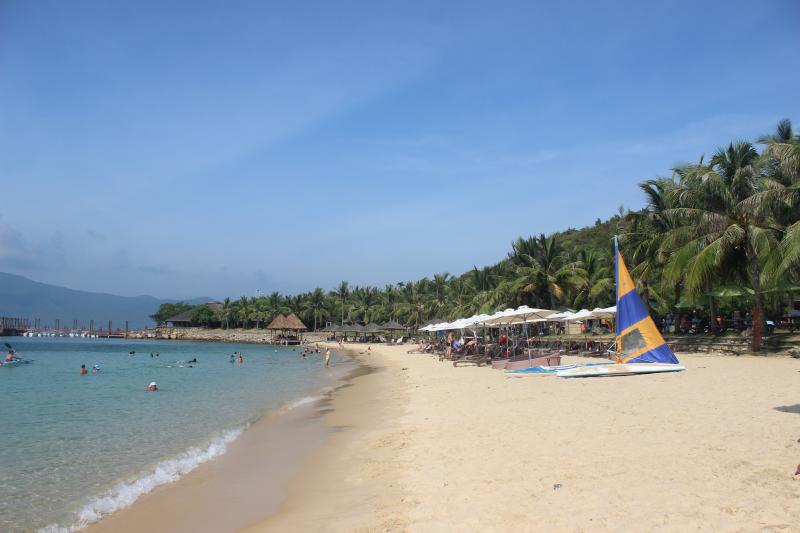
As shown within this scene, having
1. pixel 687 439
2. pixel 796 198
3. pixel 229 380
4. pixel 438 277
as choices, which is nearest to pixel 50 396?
pixel 229 380

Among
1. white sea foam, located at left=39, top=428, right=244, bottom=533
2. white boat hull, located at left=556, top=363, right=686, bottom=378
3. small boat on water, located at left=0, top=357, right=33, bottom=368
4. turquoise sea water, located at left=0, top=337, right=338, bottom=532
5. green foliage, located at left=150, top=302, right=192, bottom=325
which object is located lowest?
small boat on water, located at left=0, top=357, right=33, bottom=368

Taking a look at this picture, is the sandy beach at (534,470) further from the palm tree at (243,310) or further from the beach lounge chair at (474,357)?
the palm tree at (243,310)

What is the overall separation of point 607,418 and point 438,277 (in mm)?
58116

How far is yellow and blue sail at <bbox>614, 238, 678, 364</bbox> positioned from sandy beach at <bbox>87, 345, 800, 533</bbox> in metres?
2.08

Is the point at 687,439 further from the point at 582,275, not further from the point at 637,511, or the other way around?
the point at 582,275

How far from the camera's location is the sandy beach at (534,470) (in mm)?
4605

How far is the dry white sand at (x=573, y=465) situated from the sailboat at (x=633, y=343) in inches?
Answer: 71.1

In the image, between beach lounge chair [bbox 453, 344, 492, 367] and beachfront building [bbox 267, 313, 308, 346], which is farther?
beachfront building [bbox 267, 313, 308, 346]

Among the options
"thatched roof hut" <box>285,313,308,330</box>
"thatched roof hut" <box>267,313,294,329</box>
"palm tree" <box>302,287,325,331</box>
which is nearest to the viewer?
"thatched roof hut" <box>267,313,294,329</box>

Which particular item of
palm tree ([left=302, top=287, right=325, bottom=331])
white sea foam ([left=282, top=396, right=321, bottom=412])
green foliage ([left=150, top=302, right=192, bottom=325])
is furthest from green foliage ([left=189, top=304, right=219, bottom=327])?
white sea foam ([left=282, top=396, right=321, bottom=412])

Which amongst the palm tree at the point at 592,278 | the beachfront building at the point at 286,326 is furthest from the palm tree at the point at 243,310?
the palm tree at the point at 592,278

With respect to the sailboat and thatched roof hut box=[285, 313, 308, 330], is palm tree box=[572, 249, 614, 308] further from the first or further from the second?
thatched roof hut box=[285, 313, 308, 330]

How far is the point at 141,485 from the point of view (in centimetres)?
766

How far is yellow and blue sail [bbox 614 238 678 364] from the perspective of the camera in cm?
1376
